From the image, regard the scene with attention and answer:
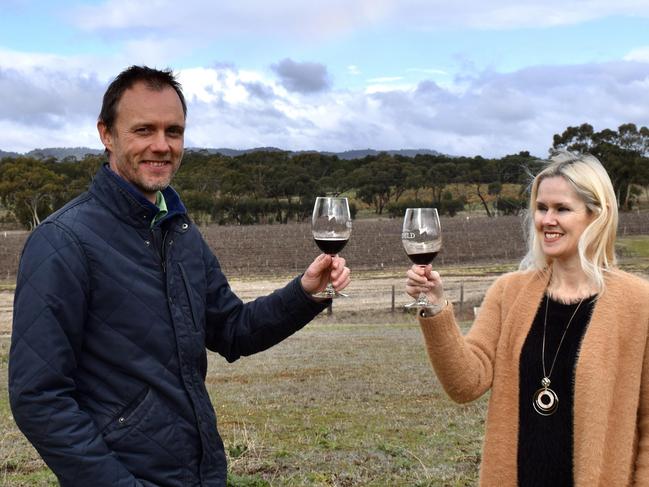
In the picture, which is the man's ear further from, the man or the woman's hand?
the woman's hand

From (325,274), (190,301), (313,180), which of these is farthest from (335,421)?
(313,180)

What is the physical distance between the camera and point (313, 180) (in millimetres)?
80688

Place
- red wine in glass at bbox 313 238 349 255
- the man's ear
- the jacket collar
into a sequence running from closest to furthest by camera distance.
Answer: the jacket collar → the man's ear → red wine in glass at bbox 313 238 349 255

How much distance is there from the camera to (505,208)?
84.2 meters

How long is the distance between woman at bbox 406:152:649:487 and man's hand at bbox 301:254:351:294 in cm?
29

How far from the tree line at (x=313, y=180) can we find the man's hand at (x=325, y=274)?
62.4m

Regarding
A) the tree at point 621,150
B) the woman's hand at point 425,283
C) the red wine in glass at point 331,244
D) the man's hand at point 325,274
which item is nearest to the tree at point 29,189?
the tree at point 621,150

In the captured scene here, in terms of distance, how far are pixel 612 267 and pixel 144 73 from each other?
180 centimetres

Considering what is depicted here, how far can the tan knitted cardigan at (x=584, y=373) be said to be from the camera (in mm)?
2656

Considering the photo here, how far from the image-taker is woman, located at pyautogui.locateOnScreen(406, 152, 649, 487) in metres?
2.68

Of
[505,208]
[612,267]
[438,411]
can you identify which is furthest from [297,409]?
[505,208]

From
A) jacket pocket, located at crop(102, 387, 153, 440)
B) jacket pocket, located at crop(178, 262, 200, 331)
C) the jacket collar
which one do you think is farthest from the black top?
the jacket collar

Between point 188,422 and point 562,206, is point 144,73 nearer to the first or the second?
point 188,422

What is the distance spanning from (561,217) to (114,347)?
5.25ft
